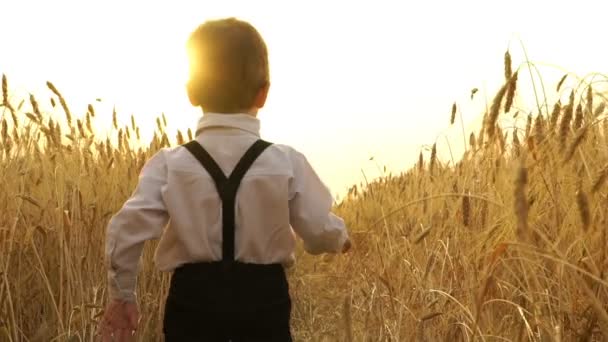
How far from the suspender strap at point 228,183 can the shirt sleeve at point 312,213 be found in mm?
133

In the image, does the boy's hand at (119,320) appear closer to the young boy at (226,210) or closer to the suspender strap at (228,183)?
the young boy at (226,210)

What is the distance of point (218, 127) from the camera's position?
2018 mm

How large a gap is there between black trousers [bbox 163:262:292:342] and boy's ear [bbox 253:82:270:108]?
420mm

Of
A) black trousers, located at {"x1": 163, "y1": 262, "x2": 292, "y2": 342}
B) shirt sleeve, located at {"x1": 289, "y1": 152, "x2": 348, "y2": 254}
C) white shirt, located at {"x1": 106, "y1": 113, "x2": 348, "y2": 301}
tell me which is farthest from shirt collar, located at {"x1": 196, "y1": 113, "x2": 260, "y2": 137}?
black trousers, located at {"x1": 163, "y1": 262, "x2": 292, "y2": 342}

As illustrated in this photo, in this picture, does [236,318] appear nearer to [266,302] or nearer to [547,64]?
[266,302]

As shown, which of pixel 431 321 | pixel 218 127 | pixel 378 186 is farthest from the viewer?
pixel 378 186

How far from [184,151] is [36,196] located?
1392 mm

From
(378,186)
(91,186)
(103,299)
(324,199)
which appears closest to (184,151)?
(324,199)

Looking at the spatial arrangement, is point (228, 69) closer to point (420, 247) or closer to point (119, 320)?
point (119, 320)

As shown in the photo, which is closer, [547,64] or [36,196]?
[547,64]

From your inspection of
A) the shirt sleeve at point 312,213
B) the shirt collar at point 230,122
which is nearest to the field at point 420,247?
the shirt sleeve at point 312,213

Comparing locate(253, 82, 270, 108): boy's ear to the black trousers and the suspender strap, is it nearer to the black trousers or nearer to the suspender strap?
the suspender strap

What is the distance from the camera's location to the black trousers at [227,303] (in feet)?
6.63

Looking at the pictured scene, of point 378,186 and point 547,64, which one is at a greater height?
point 547,64
